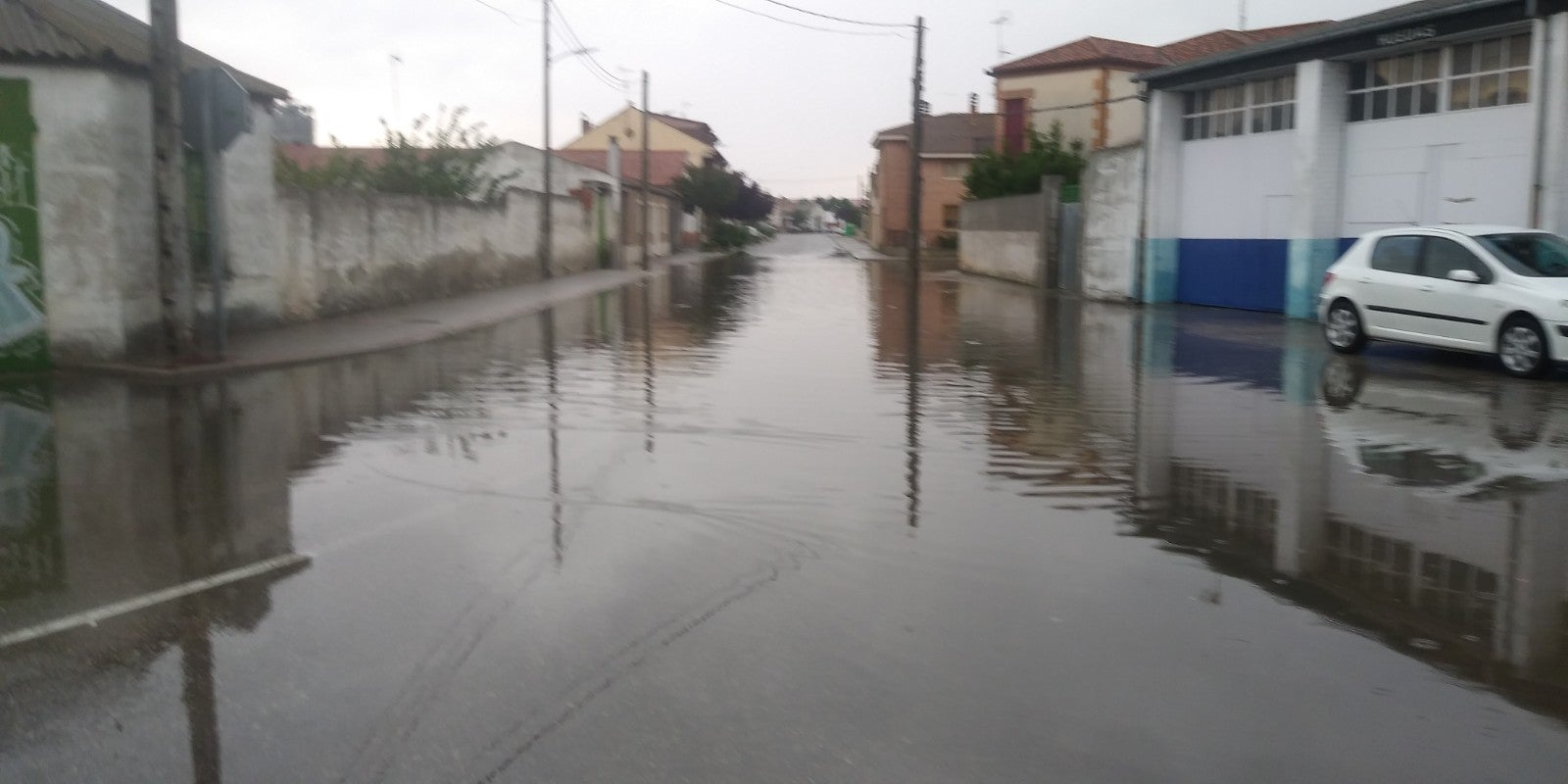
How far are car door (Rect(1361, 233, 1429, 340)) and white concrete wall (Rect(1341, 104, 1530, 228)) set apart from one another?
3.23m

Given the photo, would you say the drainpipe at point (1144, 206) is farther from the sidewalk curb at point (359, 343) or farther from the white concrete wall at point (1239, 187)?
the sidewalk curb at point (359, 343)

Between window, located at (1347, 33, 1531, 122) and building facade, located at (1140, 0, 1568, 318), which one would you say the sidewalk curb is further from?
window, located at (1347, 33, 1531, 122)

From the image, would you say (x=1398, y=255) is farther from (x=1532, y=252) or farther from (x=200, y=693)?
(x=200, y=693)

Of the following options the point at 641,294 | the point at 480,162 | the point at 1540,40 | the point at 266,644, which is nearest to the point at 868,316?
the point at 641,294

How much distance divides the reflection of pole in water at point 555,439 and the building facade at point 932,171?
171 ft

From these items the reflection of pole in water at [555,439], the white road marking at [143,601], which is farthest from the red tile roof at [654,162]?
the white road marking at [143,601]

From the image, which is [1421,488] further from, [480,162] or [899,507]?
[480,162]

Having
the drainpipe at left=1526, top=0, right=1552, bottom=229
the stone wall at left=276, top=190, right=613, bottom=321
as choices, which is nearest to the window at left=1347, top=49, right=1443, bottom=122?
the drainpipe at left=1526, top=0, right=1552, bottom=229

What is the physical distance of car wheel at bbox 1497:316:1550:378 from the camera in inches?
556

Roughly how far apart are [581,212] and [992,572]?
123ft

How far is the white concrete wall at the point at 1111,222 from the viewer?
2786 centimetres

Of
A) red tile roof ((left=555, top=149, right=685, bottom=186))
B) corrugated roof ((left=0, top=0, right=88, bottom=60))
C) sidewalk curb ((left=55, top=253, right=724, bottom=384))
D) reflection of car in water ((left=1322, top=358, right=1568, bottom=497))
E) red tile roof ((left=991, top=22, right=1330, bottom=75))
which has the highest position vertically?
red tile roof ((left=991, top=22, right=1330, bottom=75))

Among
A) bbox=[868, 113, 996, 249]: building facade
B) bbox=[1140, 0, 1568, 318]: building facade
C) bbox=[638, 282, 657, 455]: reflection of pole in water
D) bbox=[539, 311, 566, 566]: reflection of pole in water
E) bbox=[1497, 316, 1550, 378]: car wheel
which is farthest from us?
bbox=[868, 113, 996, 249]: building facade

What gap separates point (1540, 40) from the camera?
17.9 meters
